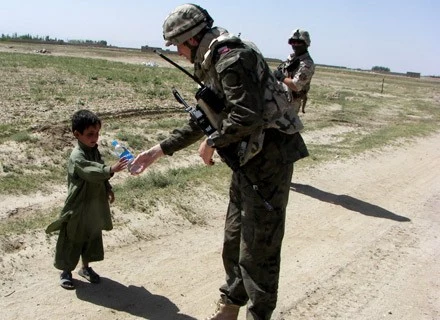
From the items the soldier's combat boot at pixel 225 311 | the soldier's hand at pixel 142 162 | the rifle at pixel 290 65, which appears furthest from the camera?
the rifle at pixel 290 65

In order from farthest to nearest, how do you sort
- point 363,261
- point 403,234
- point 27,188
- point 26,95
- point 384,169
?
point 26,95 → point 384,169 → point 27,188 → point 403,234 → point 363,261

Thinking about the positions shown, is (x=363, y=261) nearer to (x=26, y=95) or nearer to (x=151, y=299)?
(x=151, y=299)

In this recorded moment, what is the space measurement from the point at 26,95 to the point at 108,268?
1113 cm

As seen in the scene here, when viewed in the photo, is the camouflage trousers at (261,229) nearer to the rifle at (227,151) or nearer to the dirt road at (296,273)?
the rifle at (227,151)

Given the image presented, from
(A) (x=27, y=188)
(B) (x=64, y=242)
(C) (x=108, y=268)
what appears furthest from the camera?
(A) (x=27, y=188)

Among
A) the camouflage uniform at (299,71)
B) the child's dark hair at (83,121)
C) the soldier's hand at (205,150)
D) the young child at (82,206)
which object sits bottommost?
the young child at (82,206)

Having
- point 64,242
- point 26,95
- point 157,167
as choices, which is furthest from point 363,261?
point 26,95

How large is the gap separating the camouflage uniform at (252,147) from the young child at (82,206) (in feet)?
2.63

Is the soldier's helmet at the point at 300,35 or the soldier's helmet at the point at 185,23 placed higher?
the soldier's helmet at the point at 300,35

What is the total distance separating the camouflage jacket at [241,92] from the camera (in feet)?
9.52

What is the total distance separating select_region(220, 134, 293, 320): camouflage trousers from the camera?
10.8ft

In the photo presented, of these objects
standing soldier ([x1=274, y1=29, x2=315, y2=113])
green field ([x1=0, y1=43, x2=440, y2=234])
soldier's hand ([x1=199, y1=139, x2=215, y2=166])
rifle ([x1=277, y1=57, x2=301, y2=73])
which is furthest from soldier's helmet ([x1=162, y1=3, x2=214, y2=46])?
rifle ([x1=277, y1=57, x2=301, y2=73])

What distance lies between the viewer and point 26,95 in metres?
14.3

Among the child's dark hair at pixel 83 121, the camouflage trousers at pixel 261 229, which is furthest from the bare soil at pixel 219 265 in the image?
the child's dark hair at pixel 83 121
